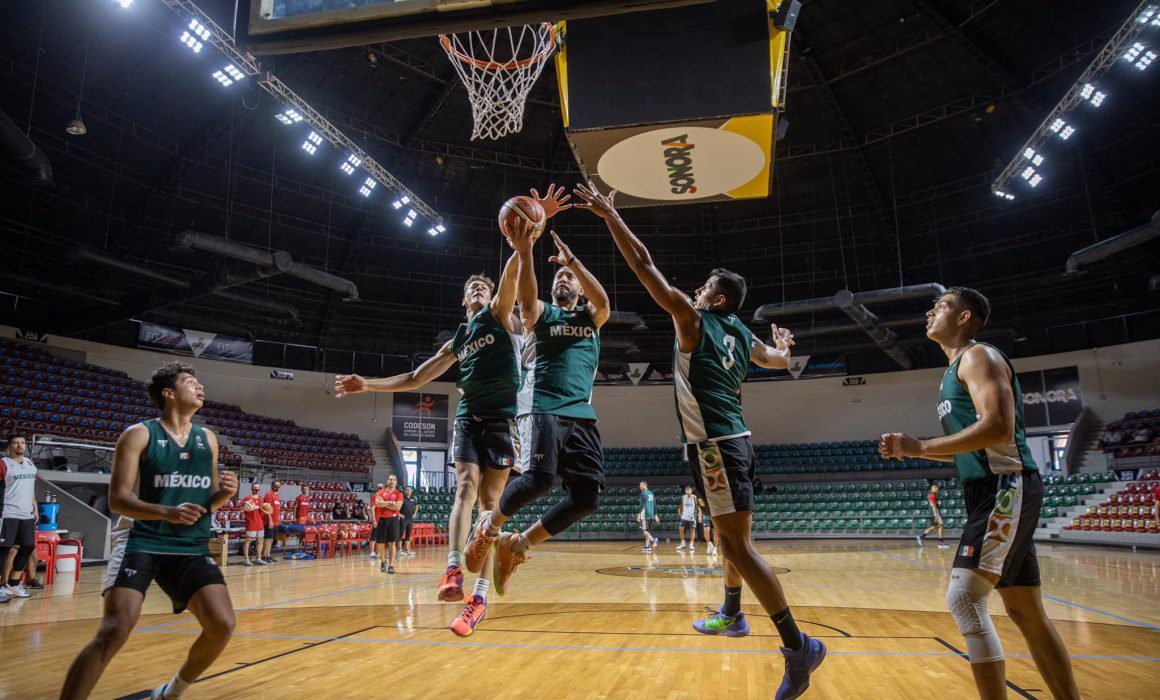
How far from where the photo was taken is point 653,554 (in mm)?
16875

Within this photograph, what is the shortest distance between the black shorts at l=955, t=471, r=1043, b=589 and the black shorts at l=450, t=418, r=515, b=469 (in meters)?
2.56

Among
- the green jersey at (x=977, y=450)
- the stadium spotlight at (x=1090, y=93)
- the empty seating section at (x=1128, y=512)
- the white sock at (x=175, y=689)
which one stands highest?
the stadium spotlight at (x=1090, y=93)

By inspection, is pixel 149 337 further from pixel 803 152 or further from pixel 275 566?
pixel 803 152

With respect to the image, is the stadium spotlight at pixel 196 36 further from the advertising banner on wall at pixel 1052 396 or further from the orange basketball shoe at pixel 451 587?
the advertising banner on wall at pixel 1052 396

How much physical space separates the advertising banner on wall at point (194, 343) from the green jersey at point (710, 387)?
25.0 m

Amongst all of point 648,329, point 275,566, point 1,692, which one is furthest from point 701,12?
point 648,329

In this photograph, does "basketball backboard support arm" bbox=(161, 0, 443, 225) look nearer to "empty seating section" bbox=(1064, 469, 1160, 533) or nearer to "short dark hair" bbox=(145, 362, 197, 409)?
"short dark hair" bbox=(145, 362, 197, 409)

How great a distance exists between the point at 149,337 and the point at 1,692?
22.8 m

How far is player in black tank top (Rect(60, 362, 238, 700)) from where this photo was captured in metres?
3.37

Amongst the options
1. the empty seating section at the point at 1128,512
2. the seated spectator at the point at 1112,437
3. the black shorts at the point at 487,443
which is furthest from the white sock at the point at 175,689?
the seated spectator at the point at 1112,437

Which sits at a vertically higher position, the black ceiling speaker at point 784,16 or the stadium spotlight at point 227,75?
the stadium spotlight at point 227,75

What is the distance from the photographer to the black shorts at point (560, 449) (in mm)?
4008

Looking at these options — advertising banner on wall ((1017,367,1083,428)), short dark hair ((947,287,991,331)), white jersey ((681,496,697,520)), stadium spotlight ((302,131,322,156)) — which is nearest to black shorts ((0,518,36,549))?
stadium spotlight ((302,131,322,156))

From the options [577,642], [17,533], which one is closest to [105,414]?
[17,533]
